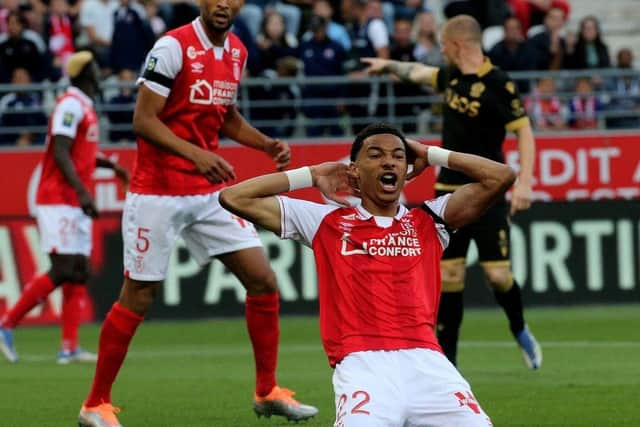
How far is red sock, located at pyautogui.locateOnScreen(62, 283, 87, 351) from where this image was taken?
13.5 m

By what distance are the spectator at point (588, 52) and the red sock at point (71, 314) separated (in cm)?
926

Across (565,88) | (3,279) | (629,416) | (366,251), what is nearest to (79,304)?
(3,279)

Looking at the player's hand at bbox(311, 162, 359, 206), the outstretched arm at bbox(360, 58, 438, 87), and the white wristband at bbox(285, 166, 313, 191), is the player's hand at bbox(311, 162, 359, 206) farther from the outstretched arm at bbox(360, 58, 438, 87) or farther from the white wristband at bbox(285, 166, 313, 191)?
the outstretched arm at bbox(360, 58, 438, 87)

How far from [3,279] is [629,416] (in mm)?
9709

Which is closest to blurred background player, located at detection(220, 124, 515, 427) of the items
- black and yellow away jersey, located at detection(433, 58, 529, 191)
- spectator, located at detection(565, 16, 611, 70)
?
black and yellow away jersey, located at detection(433, 58, 529, 191)

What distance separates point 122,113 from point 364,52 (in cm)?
331

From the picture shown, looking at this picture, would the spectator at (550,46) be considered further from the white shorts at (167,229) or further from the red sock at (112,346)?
the red sock at (112,346)

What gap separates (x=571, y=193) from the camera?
18.4 m

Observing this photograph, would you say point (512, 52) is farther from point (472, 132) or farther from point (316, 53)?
point (472, 132)

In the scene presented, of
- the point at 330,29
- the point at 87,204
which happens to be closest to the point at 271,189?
the point at 87,204

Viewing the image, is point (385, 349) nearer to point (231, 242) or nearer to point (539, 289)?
point (231, 242)

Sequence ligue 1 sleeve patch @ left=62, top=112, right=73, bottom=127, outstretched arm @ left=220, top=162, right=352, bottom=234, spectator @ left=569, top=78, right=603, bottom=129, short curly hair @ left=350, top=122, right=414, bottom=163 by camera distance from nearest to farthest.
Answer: short curly hair @ left=350, top=122, right=414, bottom=163 → outstretched arm @ left=220, top=162, right=352, bottom=234 → ligue 1 sleeve patch @ left=62, top=112, right=73, bottom=127 → spectator @ left=569, top=78, right=603, bottom=129

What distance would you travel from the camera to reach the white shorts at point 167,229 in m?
9.12

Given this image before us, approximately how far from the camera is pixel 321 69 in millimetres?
19844
